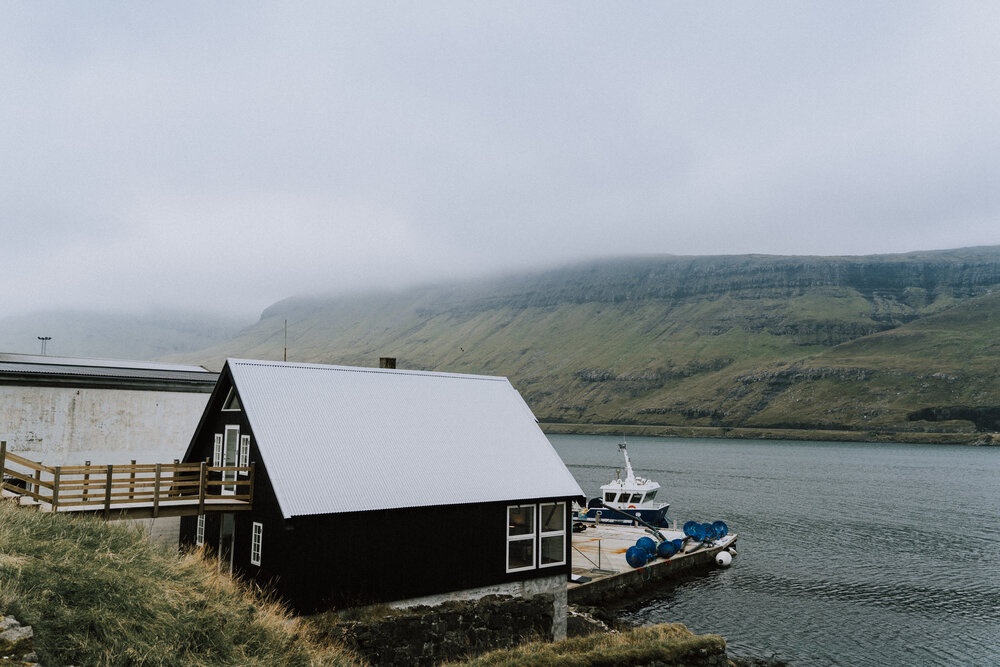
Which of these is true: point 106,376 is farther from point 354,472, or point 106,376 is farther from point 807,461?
point 807,461

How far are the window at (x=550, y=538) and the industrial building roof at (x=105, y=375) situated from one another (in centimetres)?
1805

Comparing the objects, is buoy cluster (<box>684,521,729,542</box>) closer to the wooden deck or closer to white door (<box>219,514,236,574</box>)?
white door (<box>219,514,236,574</box>)

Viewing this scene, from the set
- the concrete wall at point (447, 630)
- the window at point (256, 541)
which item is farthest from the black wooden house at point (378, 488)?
the concrete wall at point (447, 630)

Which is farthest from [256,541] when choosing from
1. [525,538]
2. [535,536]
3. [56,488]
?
[535,536]

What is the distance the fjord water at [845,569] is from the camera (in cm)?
3488

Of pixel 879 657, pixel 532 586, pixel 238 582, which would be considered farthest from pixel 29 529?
pixel 879 657

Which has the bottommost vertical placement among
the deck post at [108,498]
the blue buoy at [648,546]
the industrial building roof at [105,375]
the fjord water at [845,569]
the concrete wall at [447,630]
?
the fjord water at [845,569]

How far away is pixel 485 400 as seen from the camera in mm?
29875

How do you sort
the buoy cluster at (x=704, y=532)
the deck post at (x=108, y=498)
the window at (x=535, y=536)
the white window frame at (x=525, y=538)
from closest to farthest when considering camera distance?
the deck post at (x=108, y=498), the white window frame at (x=525, y=538), the window at (x=535, y=536), the buoy cluster at (x=704, y=532)

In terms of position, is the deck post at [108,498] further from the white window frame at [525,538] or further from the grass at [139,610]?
the white window frame at [525,538]

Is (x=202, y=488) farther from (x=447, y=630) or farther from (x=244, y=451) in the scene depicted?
(x=447, y=630)

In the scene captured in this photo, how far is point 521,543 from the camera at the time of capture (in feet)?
85.4

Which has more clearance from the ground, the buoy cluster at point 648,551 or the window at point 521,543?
the window at point 521,543

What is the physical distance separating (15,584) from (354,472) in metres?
10.9
